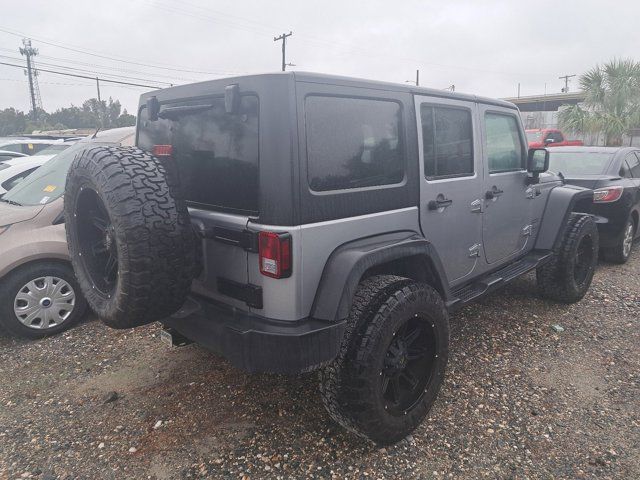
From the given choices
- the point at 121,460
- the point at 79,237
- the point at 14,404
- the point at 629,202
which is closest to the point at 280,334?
the point at 121,460

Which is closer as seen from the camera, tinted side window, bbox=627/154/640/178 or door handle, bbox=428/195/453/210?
door handle, bbox=428/195/453/210

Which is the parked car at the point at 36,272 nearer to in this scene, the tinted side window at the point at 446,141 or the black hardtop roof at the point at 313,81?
the black hardtop roof at the point at 313,81

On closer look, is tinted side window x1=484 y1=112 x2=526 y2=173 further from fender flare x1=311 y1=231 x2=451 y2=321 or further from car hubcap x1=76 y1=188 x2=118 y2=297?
car hubcap x1=76 y1=188 x2=118 y2=297

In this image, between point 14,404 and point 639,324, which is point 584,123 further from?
point 14,404

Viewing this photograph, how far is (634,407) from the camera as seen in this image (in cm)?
288

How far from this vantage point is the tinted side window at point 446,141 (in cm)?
286

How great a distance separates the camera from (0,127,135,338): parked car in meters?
3.71

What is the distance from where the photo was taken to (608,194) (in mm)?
5523

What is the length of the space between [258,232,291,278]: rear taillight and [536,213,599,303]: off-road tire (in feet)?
10.4

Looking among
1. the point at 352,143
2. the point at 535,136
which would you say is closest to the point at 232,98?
the point at 352,143

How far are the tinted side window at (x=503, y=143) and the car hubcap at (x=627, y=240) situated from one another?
9.24 feet

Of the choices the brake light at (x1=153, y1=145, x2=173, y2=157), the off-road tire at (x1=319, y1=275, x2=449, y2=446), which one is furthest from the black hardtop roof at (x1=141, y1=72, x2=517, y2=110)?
the off-road tire at (x1=319, y1=275, x2=449, y2=446)

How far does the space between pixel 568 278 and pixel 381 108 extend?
2.91 metres

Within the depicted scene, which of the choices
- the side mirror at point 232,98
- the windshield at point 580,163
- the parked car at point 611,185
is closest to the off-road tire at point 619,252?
the parked car at point 611,185
